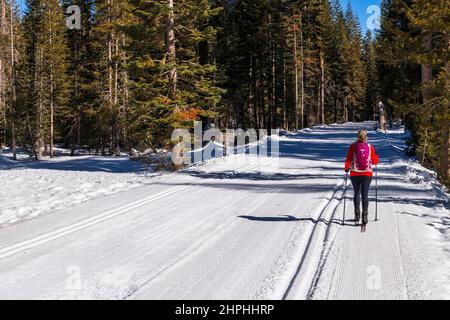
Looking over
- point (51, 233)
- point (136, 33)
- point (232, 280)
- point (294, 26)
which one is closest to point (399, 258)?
point (232, 280)

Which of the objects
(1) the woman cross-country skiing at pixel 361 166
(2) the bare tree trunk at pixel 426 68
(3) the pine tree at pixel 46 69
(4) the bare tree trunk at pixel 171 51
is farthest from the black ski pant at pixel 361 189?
(3) the pine tree at pixel 46 69

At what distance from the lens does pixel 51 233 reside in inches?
353

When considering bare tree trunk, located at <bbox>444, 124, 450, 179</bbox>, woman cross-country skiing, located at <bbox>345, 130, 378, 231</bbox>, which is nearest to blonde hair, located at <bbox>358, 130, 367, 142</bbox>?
woman cross-country skiing, located at <bbox>345, 130, 378, 231</bbox>

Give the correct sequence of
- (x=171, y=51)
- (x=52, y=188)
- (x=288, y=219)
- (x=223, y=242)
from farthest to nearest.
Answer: (x=171, y=51) → (x=52, y=188) → (x=288, y=219) → (x=223, y=242)

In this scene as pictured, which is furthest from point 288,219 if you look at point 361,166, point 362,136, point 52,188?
point 52,188

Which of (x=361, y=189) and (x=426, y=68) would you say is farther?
(x=426, y=68)

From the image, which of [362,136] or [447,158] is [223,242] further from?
[447,158]

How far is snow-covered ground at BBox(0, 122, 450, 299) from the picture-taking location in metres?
5.96

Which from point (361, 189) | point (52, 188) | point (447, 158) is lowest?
point (52, 188)

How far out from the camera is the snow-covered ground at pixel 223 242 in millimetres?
Answer: 5957

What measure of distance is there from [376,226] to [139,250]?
4.86m

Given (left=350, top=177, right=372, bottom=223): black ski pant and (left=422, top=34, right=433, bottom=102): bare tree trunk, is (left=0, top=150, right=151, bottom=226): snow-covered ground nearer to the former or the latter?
(left=350, top=177, right=372, bottom=223): black ski pant

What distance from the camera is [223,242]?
8211mm

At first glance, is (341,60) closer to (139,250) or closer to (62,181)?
(62,181)
